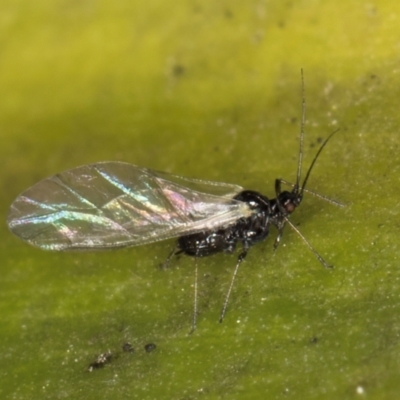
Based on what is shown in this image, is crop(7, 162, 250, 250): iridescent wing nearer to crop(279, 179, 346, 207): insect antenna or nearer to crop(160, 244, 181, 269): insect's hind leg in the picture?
crop(160, 244, 181, 269): insect's hind leg

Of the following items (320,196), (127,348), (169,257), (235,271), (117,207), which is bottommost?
(127,348)

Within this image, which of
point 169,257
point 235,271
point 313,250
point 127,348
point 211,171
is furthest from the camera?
point 211,171

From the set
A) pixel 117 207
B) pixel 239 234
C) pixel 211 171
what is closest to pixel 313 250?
pixel 239 234

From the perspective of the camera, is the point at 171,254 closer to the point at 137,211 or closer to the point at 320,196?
the point at 137,211

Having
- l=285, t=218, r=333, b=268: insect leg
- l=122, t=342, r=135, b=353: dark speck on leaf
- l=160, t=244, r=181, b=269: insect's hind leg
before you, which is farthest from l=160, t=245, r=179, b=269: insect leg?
l=285, t=218, r=333, b=268: insect leg

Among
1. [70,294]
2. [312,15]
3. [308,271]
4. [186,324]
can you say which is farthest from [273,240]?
[312,15]

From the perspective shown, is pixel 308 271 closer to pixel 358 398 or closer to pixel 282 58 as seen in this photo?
pixel 358 398

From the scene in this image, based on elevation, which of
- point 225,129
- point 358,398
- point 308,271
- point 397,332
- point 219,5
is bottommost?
point 358,398
